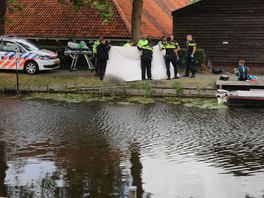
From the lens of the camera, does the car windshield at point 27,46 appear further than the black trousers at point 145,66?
Yes

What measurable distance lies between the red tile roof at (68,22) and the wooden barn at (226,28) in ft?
10.8

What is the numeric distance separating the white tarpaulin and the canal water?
5444 millimetres

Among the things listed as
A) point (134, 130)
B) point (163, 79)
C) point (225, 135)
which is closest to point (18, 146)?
point (134, 130)

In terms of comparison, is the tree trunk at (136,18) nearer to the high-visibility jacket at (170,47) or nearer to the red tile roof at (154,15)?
the high-visibility jacket at (170,47)

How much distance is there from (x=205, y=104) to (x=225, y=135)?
520 centimetres

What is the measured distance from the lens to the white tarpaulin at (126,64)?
2055 cm

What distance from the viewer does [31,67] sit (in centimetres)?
2383

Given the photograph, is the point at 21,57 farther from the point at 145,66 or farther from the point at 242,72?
the point at 242,72

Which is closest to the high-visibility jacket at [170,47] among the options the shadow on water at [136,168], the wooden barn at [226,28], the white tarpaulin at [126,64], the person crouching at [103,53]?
the white tarpaulin at [126,64]

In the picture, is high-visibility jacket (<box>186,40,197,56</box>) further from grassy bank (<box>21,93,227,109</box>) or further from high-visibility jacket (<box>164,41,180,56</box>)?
grassy bank (<box>21,93,227,109</box>)

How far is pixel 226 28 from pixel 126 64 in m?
9.10

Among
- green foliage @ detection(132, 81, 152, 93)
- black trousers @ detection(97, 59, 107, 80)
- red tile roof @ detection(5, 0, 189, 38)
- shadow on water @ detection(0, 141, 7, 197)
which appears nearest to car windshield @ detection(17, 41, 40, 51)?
Answer: red tile roof @ detection(5, 0, 189, 38)

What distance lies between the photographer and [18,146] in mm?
10141

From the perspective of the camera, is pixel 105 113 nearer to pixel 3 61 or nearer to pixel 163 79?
pixel 163 79
